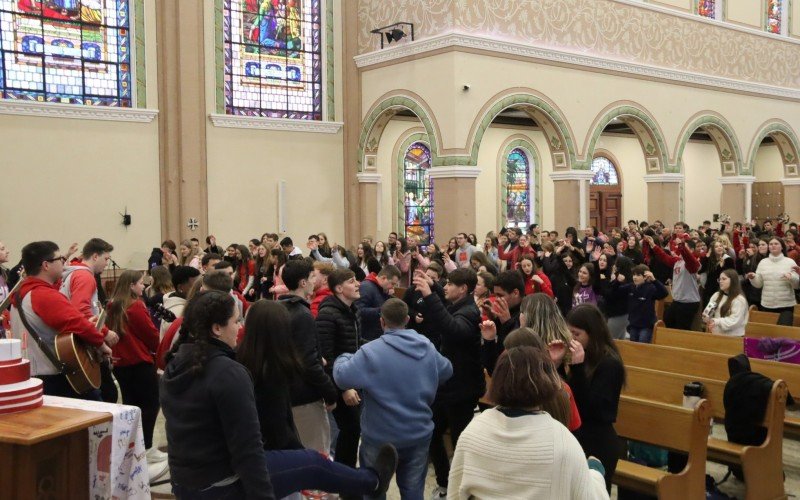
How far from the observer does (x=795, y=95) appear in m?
21.6

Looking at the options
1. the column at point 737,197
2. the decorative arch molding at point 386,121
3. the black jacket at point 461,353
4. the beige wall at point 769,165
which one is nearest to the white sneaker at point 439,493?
the black jacket at point 461,353

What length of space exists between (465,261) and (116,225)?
6537 millimetres

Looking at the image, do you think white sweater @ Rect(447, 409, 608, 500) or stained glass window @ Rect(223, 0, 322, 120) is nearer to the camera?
white sweater @ Rect(447, 409, 608, 500)

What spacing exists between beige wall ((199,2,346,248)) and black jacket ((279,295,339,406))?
1122 cm

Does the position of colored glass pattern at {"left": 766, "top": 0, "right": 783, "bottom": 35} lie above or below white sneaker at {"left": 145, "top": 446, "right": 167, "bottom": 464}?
above

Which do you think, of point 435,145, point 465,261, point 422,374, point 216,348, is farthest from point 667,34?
point 216,348

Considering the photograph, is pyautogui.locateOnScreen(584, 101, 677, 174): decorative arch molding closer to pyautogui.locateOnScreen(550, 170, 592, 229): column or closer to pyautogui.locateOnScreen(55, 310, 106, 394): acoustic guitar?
pyautogui.locateOnScreen(550, 170, 592, 229): column

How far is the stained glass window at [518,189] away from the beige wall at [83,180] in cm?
1011

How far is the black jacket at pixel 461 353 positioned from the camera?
514 cm

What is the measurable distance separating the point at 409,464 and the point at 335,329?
1106mm

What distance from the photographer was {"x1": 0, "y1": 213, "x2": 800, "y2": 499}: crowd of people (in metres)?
2.88

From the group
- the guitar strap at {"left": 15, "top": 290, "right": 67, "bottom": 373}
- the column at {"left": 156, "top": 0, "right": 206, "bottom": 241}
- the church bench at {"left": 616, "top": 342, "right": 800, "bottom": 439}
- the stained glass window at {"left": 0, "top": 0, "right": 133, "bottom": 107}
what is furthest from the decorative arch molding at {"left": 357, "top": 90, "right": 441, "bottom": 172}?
the guitar strap at {"left": 15, "top": 290, "right": 67, "bottom": 373}

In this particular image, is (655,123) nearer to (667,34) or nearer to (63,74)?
(667,34)

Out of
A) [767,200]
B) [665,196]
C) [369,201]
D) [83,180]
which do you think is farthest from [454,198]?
[767,200]
